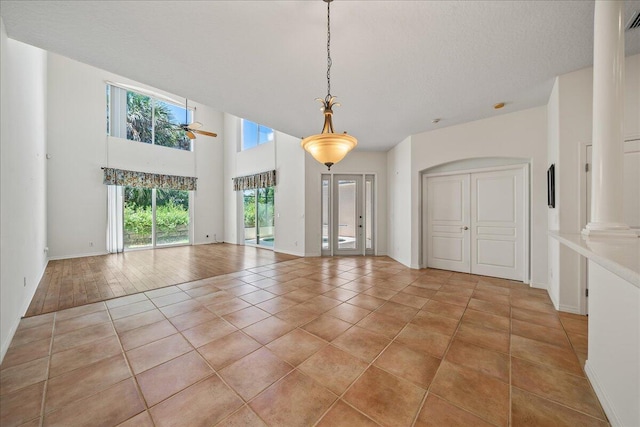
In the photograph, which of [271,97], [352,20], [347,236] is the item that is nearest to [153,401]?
[352,20]

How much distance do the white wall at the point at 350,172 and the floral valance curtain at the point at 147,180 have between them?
4672 mm

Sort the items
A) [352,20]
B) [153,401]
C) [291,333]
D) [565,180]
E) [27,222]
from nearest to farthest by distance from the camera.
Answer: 1. [153,401]
2. [352,20]
3. [291,333]
4. [565,180]
5. [27,222]

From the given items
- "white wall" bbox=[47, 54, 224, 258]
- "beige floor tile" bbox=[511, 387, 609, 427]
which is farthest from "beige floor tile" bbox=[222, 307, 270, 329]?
"white wall" bbox=[47, 54, 224, 258]

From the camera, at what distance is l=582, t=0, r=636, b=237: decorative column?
65.1 inches

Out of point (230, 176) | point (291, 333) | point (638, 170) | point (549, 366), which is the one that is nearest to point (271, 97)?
point (291, 333)

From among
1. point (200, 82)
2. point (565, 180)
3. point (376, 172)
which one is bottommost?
point (565, 180)

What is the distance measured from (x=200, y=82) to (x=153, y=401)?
130 inches

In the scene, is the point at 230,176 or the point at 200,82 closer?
the point at 200,82

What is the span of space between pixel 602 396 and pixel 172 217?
31.7 feet

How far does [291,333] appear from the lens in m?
2.38

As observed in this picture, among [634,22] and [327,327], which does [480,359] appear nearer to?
[327,327]

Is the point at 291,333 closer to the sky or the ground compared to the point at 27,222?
closer to the ground

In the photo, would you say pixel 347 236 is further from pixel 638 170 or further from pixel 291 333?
pixel 638 170

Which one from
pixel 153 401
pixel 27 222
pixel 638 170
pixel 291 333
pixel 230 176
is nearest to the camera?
pixel 153 401
